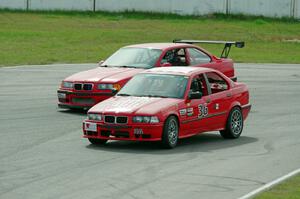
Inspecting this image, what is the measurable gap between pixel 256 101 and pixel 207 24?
100ft

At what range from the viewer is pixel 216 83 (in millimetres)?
18016

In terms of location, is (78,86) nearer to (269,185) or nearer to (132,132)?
(132,132)

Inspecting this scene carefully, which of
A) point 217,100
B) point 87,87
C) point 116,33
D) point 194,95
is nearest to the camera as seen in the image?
point 194,95

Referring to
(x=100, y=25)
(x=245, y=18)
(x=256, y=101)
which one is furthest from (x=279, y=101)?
(x=245, y=18)

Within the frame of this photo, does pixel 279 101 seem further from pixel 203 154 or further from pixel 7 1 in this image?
pixel 7 1

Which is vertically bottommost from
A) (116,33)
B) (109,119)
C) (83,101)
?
(116,33)

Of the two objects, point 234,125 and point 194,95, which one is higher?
point 194,95

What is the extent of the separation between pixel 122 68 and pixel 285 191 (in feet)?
32.9

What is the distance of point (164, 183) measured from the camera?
1288 cm

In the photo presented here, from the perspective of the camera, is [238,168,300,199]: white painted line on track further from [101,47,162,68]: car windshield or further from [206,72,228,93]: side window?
[101,47,162,68]: car windshield

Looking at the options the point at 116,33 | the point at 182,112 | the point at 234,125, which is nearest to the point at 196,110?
the point at 182,112

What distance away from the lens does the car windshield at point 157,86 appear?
55.0 feet

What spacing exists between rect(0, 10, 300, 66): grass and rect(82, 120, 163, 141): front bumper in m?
18.3

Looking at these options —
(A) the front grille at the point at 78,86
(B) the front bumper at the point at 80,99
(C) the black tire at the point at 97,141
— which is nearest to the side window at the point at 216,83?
(C) the black tire at the point at 97,141
